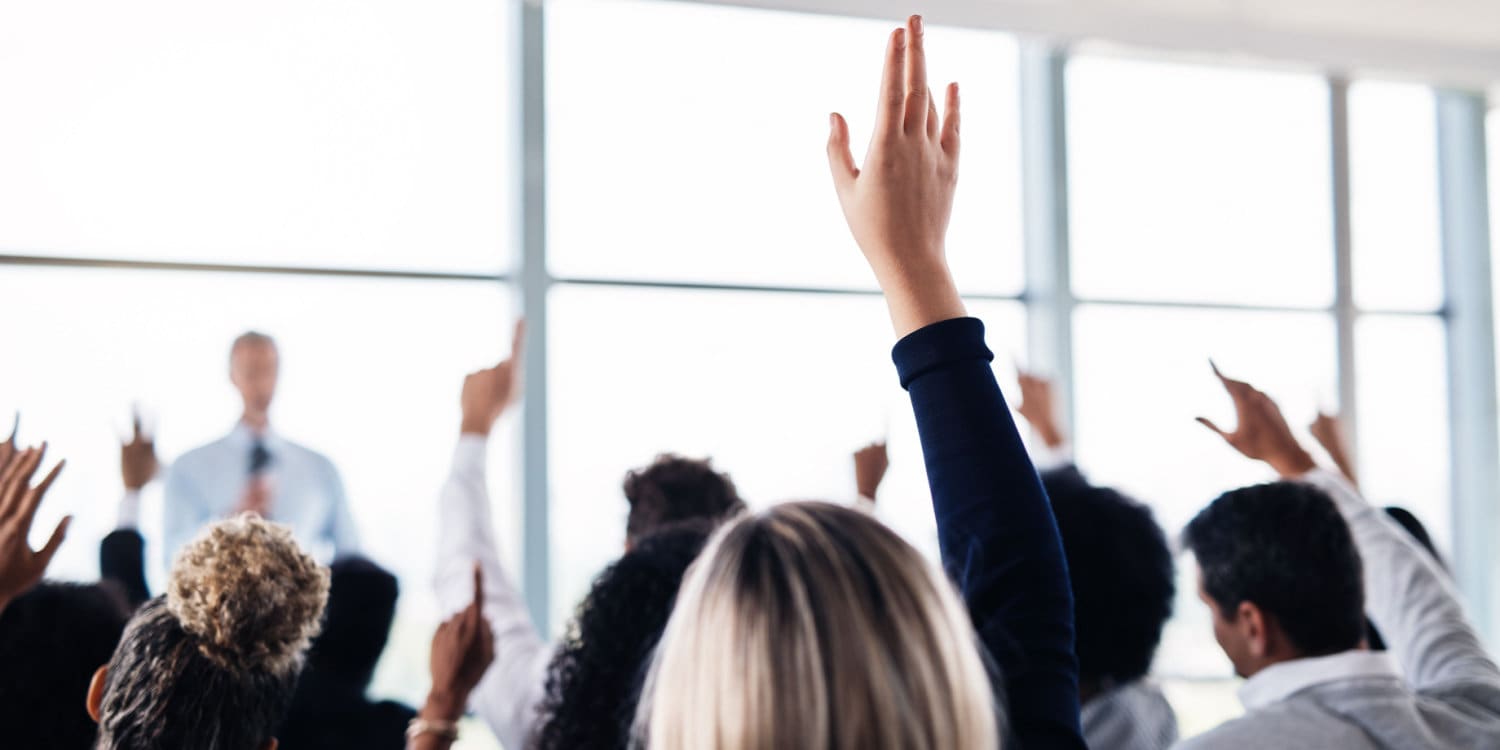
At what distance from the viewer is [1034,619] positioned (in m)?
0.80

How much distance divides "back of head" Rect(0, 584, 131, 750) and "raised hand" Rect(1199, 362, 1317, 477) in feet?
5.03

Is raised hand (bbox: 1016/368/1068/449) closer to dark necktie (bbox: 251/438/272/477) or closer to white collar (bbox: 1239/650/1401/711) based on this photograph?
white collar (bbox: 1239/650/1401/711)

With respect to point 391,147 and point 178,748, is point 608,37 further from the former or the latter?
point 178,748

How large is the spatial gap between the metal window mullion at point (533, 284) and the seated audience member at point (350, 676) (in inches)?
69.8

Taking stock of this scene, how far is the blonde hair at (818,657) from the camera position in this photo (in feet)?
1.98

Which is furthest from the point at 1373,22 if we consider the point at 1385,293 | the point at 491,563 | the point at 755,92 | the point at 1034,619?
the point at 1034,619

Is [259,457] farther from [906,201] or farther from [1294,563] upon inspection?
[906,201]

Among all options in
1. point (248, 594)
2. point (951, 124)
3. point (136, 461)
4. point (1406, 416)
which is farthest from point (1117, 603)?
point (1406, 416)

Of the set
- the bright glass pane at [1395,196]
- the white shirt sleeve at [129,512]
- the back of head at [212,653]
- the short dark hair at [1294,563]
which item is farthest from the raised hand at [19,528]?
the bright glass pane at [1395,196]

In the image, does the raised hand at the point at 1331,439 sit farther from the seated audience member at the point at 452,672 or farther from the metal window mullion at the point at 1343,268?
the metal window mullion at the point at 1343,268

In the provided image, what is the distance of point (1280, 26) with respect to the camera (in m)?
4.64

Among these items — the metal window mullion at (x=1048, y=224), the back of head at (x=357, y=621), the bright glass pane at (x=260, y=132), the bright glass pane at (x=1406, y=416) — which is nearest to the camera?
the back of head at (x=357, y=621)

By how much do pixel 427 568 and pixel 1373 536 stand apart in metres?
2.80

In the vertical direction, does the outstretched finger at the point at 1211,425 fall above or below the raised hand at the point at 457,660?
above
